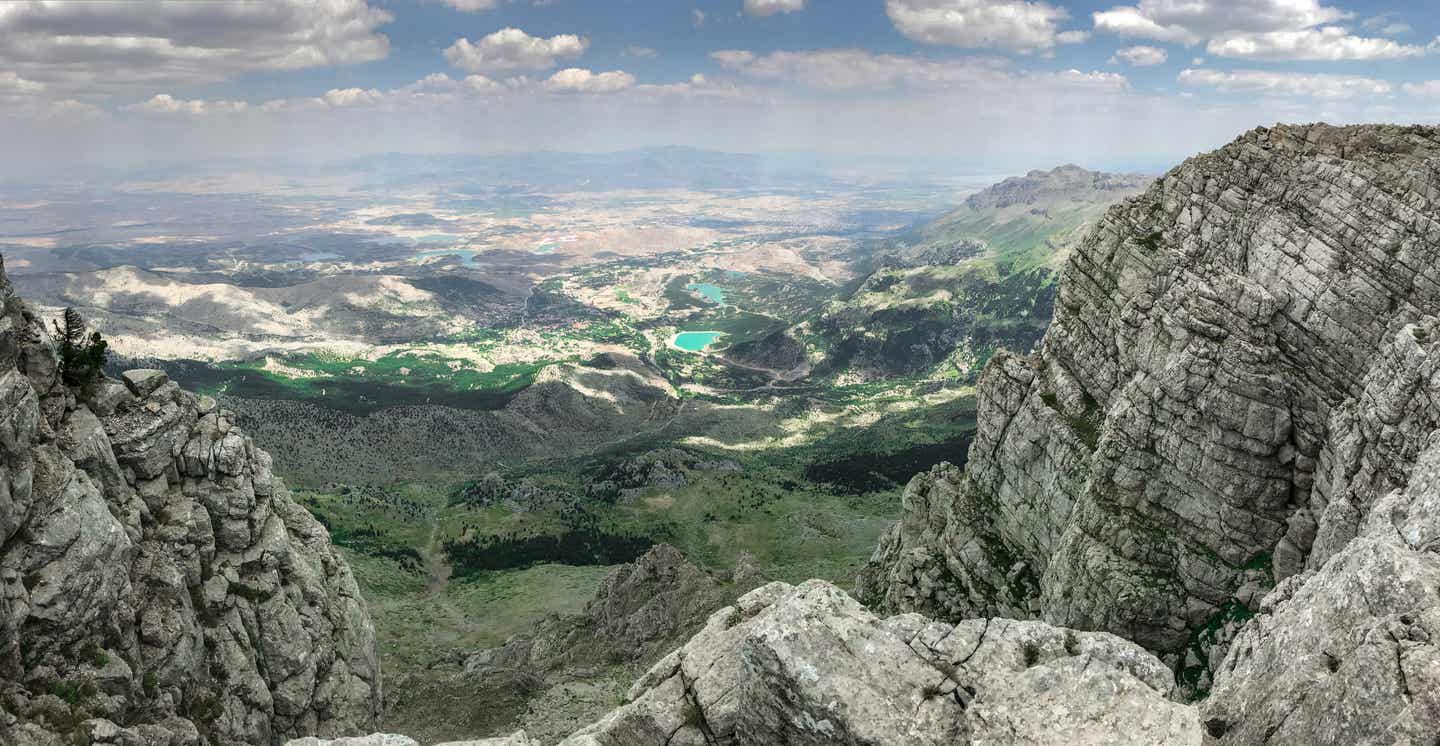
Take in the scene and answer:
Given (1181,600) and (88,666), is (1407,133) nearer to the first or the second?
(1181,600)

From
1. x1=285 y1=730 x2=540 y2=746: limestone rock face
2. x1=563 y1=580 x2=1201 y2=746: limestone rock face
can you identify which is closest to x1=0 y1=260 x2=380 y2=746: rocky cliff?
x1=285 y1=730 x2=540 y2=746: limestone rock face

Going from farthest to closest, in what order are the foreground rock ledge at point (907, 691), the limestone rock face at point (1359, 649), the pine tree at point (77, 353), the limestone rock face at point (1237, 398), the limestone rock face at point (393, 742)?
1. the pine tree at point (77, 353)
2. the limestone rock face at point (1237, 398)
3. the limestone rock face at point (393, 742)
4. the foreground rock ledge at point (907, 691)
5. the limestone rock face at point (1359, 649)

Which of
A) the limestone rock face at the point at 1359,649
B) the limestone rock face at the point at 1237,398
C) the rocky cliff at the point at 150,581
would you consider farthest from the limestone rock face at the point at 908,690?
the rocky cliff at the point at 150,581

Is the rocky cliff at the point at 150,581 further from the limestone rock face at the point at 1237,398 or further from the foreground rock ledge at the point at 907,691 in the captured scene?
the limestone rock face at the point at 1237,398

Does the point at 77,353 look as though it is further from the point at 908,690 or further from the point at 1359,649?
the point at 1359,649

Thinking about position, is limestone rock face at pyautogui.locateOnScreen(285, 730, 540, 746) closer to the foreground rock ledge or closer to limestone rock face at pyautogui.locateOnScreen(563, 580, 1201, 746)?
the foreground rock ledge

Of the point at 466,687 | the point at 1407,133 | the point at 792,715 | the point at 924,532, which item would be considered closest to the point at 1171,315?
the point at 1407,133
